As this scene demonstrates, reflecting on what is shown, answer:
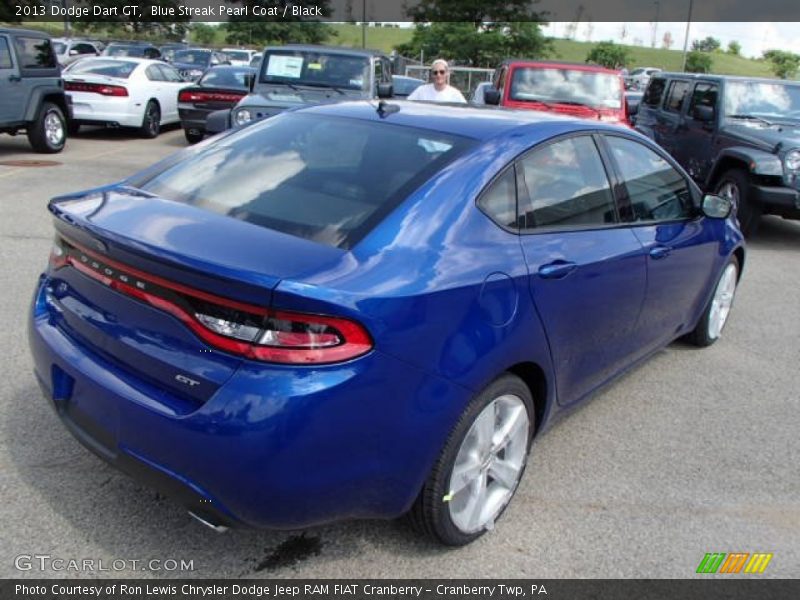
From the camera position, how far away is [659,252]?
147 inches

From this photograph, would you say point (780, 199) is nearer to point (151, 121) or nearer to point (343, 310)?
point (343, 310)

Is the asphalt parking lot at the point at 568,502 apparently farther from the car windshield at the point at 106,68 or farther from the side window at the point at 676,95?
the car windshield at the point at 106,68

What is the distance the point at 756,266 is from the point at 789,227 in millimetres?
2933

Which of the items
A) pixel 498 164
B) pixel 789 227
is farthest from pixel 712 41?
pixel 498 164

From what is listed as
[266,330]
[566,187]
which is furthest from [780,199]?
[266,330]

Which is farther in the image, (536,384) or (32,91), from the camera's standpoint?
(32,91)

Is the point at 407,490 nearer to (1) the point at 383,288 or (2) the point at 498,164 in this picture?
(1) the point at 383,288

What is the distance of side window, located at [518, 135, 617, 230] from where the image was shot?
2.96 metres

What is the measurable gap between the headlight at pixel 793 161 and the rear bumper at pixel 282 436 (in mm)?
7215

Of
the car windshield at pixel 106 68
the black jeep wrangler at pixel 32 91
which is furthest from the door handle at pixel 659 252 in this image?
the car windshield at pixel 106 68

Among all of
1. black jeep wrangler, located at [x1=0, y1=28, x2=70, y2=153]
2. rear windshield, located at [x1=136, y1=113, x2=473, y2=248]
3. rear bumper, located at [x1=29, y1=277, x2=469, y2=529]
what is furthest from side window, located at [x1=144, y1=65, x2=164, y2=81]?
rear bumper, located at [x1=29, y1=277, x2=469, y2=529]

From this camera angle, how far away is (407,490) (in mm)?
2420

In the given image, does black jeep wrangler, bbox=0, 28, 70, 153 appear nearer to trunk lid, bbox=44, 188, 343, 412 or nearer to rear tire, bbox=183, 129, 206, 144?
rear tire, bbox=183, 129, 206, 144

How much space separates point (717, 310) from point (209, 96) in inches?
410
